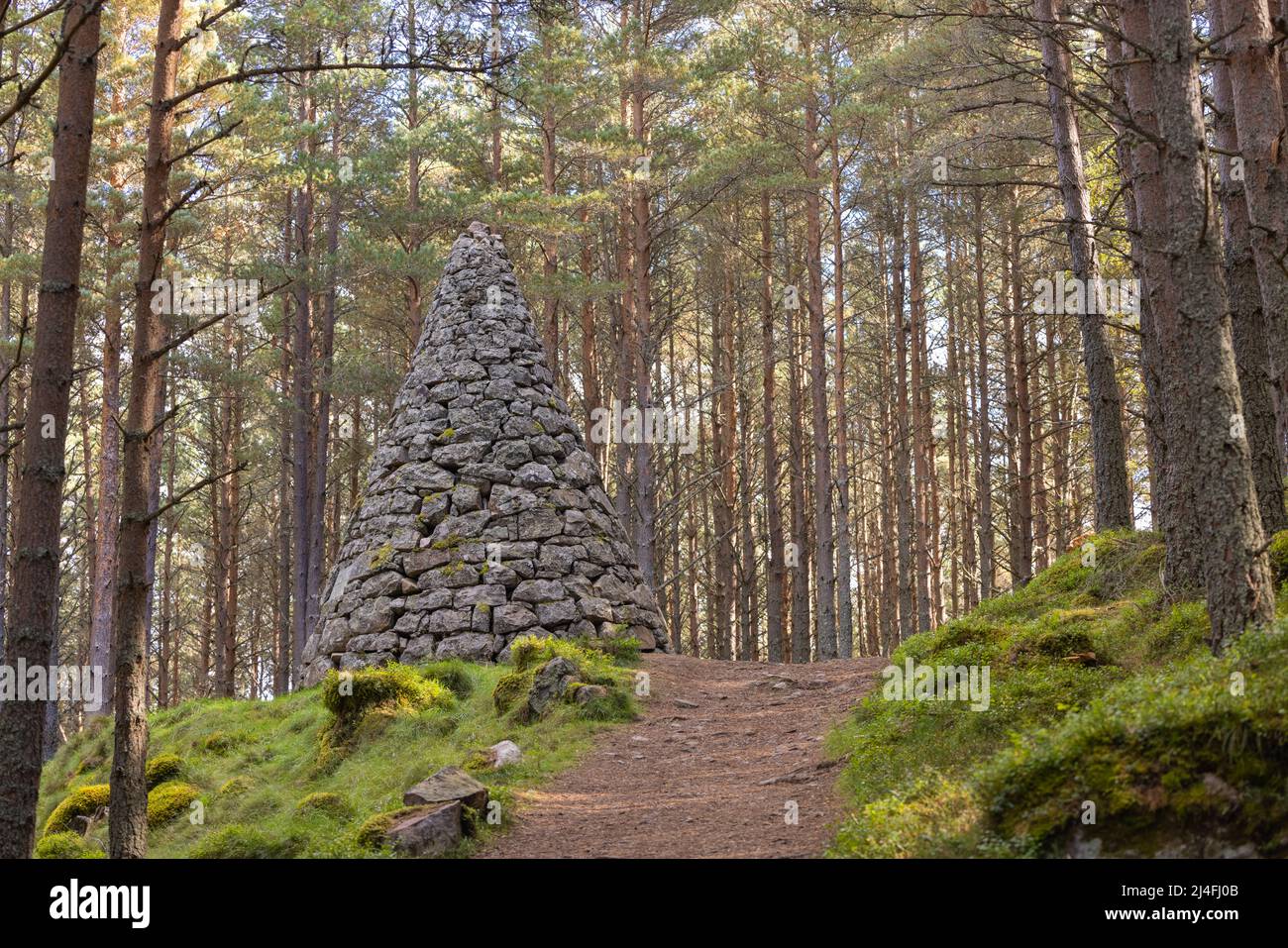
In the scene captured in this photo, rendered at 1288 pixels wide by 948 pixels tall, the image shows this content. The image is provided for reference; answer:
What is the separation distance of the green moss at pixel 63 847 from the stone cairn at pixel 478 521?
2916mm

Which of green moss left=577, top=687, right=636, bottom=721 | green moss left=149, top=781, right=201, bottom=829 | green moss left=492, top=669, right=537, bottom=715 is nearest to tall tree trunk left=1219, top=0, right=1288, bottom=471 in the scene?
green moss left=577, top=687, right=636, bottom=721

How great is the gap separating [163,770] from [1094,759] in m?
8.43

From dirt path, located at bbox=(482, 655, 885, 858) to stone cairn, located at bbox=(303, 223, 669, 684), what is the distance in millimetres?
1375

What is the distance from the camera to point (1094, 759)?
404 cm

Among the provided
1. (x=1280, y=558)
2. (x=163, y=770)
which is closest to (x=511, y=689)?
(x=163, y=770)

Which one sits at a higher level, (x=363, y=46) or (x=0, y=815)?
(x=363, y=46)

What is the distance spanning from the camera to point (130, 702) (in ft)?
18.2

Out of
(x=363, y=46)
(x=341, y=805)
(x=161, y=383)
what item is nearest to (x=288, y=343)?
(x=161, y=383)

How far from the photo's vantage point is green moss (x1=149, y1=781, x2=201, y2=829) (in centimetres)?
841

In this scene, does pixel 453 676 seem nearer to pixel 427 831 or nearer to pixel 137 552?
pixel 427 831

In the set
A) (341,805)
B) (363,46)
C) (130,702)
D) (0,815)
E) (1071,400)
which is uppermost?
(363,46)

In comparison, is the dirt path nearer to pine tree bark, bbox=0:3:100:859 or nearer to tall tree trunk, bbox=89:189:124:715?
pine tree bark, bbox=0:3:100:859
